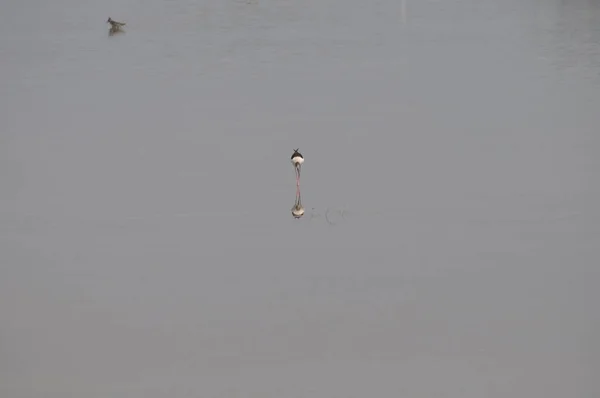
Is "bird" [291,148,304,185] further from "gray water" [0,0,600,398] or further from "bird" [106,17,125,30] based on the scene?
"bird" [106,17,125,30]

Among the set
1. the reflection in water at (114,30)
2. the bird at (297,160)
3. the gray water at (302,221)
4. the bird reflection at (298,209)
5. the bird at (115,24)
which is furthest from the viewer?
the bird at (115,24)

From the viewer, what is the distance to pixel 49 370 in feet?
18.7

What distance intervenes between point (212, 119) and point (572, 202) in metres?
2.55

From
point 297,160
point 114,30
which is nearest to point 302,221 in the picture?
point 297,160

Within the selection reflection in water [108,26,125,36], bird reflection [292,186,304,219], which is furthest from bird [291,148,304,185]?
reflection in water [108,26,125,36]

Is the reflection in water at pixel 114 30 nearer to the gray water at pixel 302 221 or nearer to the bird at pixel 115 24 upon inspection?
the bird at pixel 115 24

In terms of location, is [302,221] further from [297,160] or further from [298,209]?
[297,160]

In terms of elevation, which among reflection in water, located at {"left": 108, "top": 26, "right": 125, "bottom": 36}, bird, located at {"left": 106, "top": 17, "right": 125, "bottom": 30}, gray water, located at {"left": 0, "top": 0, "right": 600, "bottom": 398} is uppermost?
bird, located at {"left": 106, "top": 17, "right": 125, "bottom": 30}

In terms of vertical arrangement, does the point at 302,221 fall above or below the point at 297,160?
below

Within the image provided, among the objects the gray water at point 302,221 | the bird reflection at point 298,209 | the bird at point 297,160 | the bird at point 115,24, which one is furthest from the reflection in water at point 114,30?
the bird reflection at point 298,209

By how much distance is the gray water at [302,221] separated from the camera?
5723 mm

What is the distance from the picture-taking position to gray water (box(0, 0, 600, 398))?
5.72 m

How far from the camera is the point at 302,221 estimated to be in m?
7.12

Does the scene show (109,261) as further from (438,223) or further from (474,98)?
(474,98)
